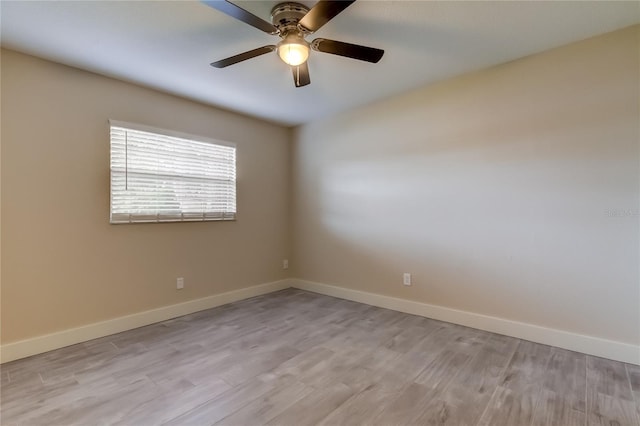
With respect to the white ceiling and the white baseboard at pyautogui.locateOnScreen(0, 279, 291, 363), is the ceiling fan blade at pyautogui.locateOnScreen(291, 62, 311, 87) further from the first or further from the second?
the white baseboard at pyautogui.locateOnScreen(0, 279, 291, 363)

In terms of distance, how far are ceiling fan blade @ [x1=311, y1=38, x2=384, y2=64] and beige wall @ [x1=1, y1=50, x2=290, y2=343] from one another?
2077 mm

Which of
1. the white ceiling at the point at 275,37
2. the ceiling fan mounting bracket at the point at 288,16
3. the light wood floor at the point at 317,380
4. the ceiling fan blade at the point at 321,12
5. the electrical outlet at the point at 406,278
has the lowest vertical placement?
the light wood floor at the point at 317,380

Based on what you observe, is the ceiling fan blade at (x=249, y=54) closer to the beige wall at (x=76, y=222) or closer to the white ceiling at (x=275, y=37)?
the white ceiling at (x=275, y=37)

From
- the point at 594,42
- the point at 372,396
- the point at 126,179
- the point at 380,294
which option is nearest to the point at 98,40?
the point at 126,179

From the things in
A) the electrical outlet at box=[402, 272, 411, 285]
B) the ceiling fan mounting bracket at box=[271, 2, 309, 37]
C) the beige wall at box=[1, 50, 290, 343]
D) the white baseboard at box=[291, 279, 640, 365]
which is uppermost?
the ceiling fan mounting bracket at box=[271, 2, 309, 37]

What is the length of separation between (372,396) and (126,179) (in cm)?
282

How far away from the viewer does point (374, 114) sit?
12.3ft

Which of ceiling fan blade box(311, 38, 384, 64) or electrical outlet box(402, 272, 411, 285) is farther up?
ceiling fan blade box(311, 38, 384, 64)

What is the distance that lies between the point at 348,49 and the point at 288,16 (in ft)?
1.39

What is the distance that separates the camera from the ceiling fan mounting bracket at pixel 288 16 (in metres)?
1.93

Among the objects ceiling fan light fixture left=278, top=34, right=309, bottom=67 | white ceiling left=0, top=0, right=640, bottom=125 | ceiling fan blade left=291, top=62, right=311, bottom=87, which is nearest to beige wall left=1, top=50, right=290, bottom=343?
white ceiling left=0, top=0, right=640, bottom=125

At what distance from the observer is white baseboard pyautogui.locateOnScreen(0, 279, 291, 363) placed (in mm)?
2422

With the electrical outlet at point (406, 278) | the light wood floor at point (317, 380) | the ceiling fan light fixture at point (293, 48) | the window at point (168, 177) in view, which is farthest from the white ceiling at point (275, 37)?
the light wood floor at point (317, 380)

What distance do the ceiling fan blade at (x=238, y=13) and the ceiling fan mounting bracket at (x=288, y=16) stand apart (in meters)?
0.10
